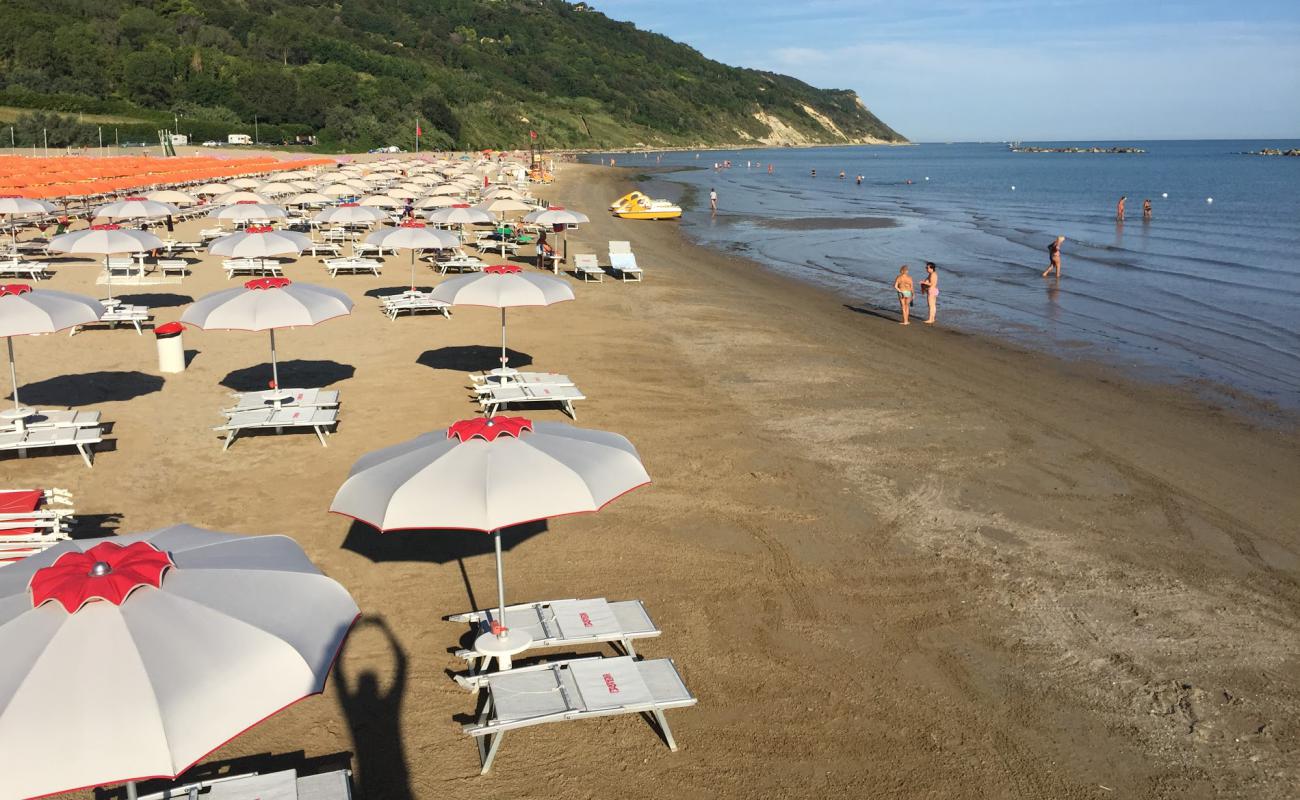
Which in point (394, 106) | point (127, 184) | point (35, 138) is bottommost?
point (127, 184)

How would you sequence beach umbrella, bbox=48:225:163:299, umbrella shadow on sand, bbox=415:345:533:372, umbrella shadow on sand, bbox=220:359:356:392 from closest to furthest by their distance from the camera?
1. umbrella shadow on sand, bbox=220:359:356:392
2. umbrella shadow on sand, bbox=415:345:533:372
3. beach umbrella, bbox=48:225:163:299

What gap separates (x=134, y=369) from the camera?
13.8 metres

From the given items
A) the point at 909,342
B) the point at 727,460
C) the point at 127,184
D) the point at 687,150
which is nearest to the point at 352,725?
the point at 727,460

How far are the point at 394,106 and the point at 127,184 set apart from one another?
71557 millimetres

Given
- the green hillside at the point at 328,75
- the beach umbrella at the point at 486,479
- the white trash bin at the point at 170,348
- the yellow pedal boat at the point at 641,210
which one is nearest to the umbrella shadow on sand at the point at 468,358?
the white trash bin at the point at 170,348

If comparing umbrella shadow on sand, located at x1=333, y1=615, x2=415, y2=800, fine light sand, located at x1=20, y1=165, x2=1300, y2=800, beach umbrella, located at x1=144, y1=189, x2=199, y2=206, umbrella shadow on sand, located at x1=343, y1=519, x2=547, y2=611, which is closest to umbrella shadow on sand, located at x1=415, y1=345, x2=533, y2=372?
fine light sand, located at x1=20, y1=165, x2=1300, y2=800

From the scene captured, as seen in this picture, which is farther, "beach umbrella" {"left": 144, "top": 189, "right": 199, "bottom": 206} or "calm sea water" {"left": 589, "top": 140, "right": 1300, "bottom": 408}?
"beach umbrella" {"left": 144, "top": 189, "right": 199, "bottom": 206}

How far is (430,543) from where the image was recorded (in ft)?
27.5

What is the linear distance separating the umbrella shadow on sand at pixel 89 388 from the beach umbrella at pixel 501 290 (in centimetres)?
449

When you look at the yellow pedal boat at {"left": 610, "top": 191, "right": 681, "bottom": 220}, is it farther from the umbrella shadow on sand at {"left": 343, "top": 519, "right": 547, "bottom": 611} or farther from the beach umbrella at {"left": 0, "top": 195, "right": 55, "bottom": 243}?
the umbrella shadow on sand at {"left": 343, "top": 519, "right": 547, "bottom": 611}

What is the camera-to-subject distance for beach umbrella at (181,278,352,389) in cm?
1047

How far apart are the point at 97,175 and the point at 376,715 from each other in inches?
1315

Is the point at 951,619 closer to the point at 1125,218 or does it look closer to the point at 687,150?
the point at 1125,218

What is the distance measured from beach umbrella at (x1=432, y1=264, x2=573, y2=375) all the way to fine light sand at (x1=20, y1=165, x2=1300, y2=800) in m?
1.50
